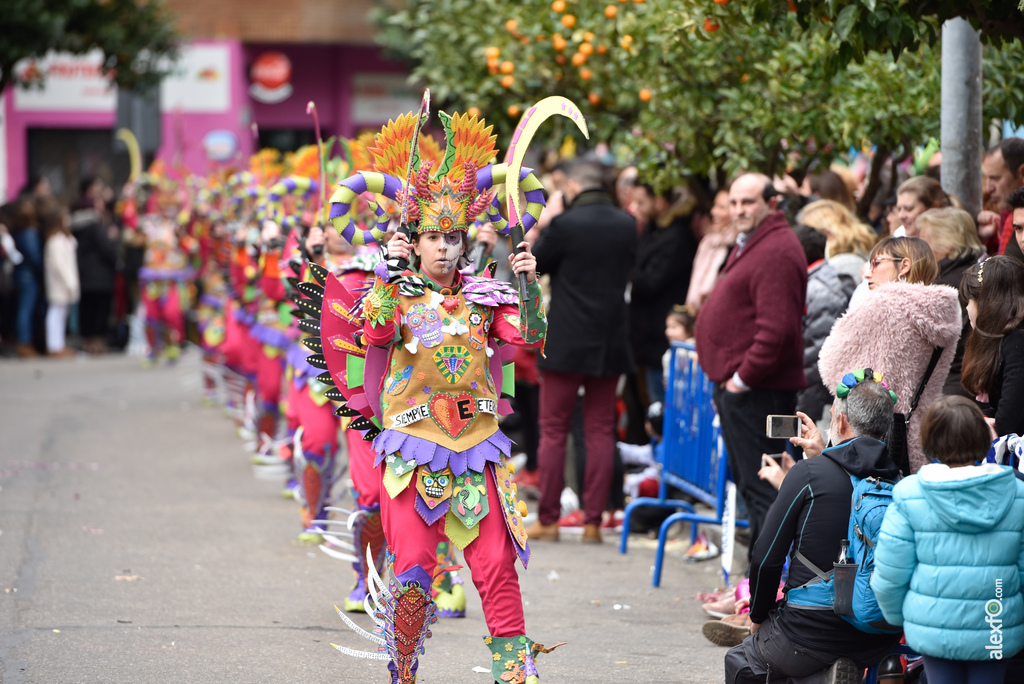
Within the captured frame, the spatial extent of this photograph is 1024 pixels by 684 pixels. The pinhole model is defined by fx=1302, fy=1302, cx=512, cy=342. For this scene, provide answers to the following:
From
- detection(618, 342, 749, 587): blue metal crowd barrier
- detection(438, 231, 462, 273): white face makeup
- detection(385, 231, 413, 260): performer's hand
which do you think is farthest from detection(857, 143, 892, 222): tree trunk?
detection(385, 231, 413, 260): performer's hand

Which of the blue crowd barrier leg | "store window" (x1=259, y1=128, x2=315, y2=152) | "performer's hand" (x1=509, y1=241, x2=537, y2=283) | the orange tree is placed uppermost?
"store window" (x1=259, y1=128, x2=315, y2=152)

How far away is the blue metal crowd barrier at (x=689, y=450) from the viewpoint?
6.99m

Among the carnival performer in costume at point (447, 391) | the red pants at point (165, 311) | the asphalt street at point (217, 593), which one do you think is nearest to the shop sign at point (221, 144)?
the red pants at point (165, 311)

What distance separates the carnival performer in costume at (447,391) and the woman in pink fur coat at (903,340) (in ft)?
4.29

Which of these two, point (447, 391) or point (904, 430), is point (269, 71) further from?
point (904, 430)

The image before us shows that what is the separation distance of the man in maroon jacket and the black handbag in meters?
1.21

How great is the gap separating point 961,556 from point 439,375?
6.28 ft

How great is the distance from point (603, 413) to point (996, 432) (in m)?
3.55

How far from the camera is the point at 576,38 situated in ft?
29.3

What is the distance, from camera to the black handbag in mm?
5031

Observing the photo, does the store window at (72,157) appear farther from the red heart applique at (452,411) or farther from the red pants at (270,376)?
the red heart applique at (452,411)

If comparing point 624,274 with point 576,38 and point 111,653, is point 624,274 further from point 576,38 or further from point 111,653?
point 111,653

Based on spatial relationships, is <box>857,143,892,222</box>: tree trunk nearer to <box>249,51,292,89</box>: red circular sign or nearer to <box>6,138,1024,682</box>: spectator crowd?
<box>6,138,1024,682</box>: spectator crowd

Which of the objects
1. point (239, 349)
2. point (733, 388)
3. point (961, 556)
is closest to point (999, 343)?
point (961, 556)
